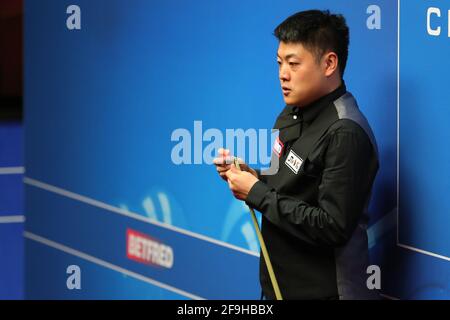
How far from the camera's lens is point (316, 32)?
92.3 inches

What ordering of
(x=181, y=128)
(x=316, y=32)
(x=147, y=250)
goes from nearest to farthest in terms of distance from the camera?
(x=316, y=32) < (x=181, y=128) < (x=147, y=250)

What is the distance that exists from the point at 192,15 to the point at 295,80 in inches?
44.5

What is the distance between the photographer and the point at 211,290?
341cm

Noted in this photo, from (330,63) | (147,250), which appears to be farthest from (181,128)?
(330,63)

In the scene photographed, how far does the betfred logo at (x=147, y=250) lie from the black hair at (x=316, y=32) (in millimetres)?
1479

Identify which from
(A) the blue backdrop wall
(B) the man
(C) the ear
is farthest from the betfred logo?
(C) the ear

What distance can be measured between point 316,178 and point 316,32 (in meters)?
0.38

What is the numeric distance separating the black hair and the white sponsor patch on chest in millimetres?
259

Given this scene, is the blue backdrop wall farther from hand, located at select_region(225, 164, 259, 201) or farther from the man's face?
hand, located at select_region(225, 164, 259, 201)

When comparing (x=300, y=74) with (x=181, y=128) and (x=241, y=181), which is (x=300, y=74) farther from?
(x=181, y=128)

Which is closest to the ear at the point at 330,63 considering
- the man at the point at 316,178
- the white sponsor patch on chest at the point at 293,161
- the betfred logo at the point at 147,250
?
the man at the point at 316,178

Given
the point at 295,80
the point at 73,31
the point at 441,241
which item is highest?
the point at 73,31
